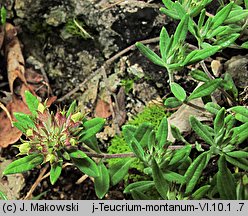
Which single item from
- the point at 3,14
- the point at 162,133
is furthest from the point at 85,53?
the point at 162,133

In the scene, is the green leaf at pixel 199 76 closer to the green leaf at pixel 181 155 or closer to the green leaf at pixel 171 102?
the green leaf at pixel 171 102

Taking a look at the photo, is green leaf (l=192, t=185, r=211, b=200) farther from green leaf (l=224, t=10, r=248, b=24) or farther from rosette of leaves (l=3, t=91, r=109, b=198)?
green leaf (l=224, t=10, r=248, b=24)

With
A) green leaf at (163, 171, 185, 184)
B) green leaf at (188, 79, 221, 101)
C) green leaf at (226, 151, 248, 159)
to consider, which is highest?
green leaf at (188, 79, 221, 101)

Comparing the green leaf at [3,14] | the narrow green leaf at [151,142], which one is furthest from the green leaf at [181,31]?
the green leaf at [3,14]

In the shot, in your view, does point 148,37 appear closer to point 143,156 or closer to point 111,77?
point 111,77

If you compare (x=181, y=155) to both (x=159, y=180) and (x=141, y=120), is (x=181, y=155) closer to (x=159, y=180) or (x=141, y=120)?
(x=159, y=180)

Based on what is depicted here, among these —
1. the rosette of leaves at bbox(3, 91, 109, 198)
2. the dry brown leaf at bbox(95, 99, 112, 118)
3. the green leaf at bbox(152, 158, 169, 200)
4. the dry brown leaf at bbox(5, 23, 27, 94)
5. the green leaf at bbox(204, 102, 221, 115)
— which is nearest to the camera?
the rosette of leaves at bbox(3, 91, 109, 198)

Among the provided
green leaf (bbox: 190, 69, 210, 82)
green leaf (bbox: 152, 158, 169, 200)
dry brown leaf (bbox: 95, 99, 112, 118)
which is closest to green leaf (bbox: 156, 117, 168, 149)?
green leaf (bbox: 152, 158, 169, 200)

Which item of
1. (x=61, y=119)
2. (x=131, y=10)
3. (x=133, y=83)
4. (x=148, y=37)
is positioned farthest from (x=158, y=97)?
(x=61, y=119)
